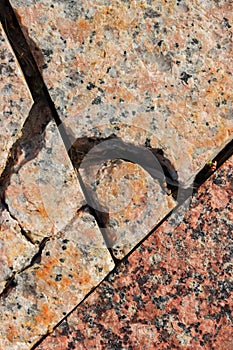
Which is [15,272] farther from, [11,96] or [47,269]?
[11,96]

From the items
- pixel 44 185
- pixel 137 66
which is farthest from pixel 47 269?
pixel 137 66

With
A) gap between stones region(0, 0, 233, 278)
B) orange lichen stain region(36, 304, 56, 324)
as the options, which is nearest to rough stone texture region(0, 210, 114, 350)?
orange lichen stain region(36, 304, 56, 324)

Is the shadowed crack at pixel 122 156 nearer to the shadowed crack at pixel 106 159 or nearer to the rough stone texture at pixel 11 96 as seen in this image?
the shadowed crack at pixel 106 159

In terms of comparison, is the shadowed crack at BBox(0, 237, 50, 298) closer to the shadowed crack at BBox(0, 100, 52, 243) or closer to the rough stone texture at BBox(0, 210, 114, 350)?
the rough stone texture at BBox(0, 210, 114, 350)

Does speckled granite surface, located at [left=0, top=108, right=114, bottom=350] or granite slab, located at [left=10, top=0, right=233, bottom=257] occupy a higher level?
granite slab, located at [left=10, top=0, right=233, bottom=257]

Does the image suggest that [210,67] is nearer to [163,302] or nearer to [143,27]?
[143,27]

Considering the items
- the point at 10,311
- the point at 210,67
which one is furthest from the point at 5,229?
the point at 210,67
